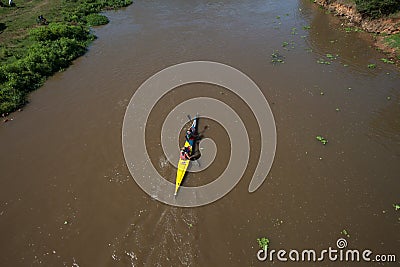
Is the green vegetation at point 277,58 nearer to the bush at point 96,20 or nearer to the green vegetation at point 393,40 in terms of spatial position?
the green vegetation at point 393,40

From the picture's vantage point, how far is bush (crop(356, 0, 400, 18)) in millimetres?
21625

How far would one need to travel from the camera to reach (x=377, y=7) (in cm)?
2225

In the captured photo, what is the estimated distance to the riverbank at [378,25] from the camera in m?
21.0

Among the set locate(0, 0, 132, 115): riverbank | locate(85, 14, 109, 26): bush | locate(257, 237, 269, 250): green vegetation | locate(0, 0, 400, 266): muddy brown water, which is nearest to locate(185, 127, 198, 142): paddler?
locate(0, 0, 400, 266): muddy brown water

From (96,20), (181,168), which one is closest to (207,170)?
(181,168)

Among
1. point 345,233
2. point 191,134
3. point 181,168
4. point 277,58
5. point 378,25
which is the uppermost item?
point 378,25

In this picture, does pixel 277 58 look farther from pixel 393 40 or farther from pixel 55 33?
pixel 55 33

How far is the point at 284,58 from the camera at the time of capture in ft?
68.7

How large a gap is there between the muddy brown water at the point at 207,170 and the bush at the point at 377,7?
2866 millimetres

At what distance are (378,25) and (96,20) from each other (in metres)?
25.1

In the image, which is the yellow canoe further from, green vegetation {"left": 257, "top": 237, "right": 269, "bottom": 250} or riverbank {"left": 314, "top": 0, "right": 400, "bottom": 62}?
riverbank {"left": 314, "top": 0, "right": 400, "bottom": 62}

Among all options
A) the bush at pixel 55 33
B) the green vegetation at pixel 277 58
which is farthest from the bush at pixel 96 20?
the green vegetation at pixel 277 58

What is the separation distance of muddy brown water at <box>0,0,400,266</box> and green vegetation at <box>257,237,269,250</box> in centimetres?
16

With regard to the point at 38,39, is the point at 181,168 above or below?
below
